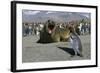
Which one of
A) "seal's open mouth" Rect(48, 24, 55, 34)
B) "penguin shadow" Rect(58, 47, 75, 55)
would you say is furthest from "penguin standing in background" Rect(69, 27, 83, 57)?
"seal's open mouth" Rect(48, 24, 55, 34)

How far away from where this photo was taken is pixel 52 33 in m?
1.57

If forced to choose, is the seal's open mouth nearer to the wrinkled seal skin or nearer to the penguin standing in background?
the wrinkled seal skin

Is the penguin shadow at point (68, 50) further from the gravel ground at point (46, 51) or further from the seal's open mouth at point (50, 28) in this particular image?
the seal's open mouth at point (50, 28)

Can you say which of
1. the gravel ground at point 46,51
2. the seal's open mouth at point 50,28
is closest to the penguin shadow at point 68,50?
the gravel ground at point 46,51

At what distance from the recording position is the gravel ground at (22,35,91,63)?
1.50 metres

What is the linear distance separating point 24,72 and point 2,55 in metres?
0.19

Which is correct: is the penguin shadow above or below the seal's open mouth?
below

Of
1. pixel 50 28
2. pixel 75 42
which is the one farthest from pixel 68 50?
pixel 50 28

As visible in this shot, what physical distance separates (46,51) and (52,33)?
0.14 meters

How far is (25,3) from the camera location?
58.0 inches

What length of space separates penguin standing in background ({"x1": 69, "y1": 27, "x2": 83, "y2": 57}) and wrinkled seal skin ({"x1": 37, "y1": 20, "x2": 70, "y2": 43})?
0.05 metres

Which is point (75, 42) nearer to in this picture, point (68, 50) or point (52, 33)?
point (68, 50)

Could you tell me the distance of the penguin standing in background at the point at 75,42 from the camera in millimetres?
1629

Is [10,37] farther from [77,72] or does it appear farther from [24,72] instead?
[77,72]
